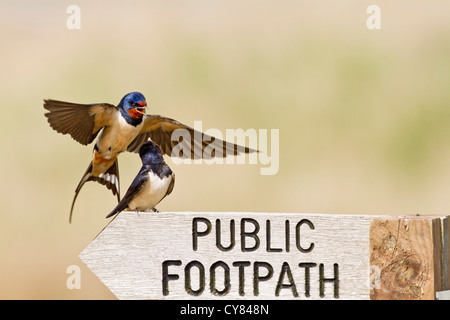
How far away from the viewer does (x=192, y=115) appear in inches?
388

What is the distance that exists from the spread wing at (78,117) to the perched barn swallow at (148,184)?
0.63m

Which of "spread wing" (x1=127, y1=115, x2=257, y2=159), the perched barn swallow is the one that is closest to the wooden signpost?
the perched barn swallow

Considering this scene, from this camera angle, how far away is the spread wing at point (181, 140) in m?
4.79

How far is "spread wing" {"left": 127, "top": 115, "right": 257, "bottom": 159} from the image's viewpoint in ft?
15.7

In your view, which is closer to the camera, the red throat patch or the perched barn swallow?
the perched barn swallow

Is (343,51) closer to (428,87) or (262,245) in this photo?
(428,87)

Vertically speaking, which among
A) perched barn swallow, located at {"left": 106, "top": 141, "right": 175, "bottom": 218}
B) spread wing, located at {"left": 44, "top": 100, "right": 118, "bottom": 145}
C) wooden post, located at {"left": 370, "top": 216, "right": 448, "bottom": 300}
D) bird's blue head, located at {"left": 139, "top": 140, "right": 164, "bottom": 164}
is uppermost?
spread wing, located at {"left": 44, "top": 100, "right": 118, "bottom": 145}

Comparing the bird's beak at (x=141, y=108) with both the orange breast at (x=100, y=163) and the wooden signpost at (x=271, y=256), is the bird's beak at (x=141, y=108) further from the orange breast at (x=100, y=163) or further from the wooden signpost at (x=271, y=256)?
the wooden signpost at (x=271, y=256)

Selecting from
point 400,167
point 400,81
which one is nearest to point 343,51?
point 400,81

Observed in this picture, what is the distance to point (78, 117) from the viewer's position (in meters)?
5.06

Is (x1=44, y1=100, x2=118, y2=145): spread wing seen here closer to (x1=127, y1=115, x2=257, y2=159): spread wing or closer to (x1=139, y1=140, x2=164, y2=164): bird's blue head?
(x1=127, y1=115, x2=257, y2=159): spread wing

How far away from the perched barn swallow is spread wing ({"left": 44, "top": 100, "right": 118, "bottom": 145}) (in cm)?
63

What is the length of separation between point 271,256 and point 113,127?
1.45 meters

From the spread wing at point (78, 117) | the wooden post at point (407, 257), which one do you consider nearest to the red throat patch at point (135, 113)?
the spread wing at point (78, 117)
